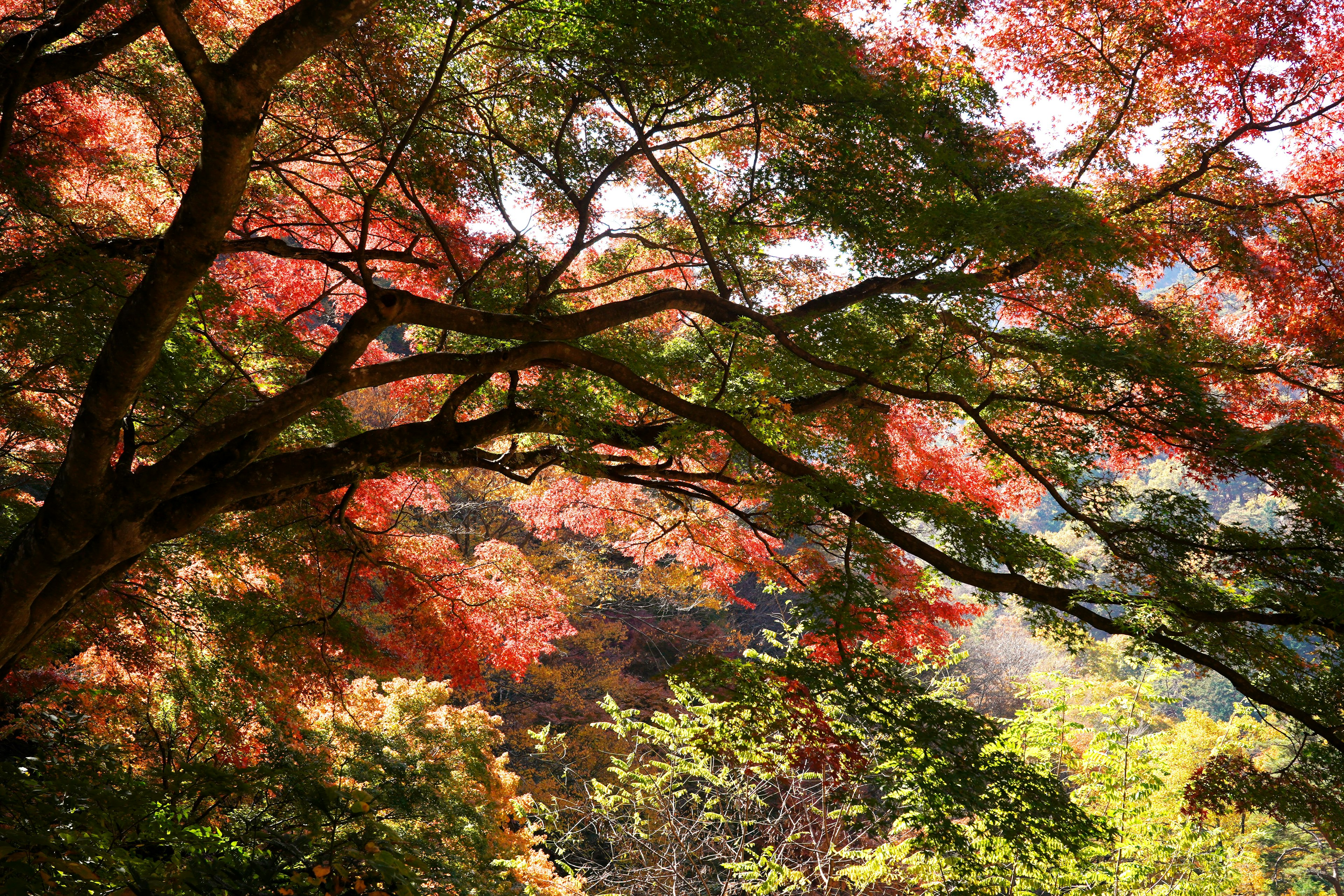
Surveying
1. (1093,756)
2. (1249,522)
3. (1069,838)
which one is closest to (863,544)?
(1069,838)

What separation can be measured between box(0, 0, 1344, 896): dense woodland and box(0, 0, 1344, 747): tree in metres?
0.03

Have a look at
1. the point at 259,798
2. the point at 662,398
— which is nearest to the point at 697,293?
the point at 662,398

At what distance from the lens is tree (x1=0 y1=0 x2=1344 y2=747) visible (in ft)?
9.31

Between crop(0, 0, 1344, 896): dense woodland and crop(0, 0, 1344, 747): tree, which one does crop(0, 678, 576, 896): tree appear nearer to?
crop(0, 0, 1344, 896): dense woodland

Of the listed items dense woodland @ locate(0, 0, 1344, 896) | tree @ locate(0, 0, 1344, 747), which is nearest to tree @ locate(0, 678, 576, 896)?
dense woodland @ locate(0, 0, 1344, 896)

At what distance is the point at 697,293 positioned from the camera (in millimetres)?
3645

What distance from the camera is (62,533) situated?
2555 mm

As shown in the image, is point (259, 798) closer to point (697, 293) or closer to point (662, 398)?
point (662, 398)

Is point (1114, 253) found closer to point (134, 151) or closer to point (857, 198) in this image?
point (857, 198)

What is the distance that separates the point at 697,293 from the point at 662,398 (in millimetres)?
774

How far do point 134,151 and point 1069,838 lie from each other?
6903mm

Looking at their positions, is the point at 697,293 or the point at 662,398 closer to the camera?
the point at 662,398

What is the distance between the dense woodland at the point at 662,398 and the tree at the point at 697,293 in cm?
3

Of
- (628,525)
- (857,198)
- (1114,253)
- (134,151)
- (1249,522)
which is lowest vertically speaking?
(1114,253)
